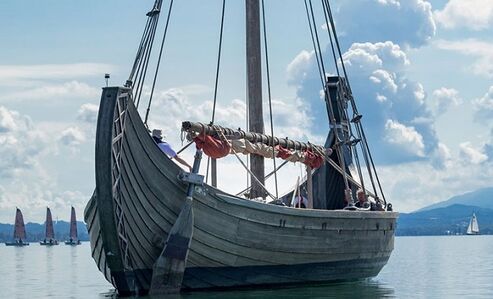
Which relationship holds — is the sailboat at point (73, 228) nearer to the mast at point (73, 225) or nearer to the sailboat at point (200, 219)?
the mast at point (73, 225)

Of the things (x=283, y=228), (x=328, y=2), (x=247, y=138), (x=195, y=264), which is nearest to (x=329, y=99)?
(x=328, y=2)

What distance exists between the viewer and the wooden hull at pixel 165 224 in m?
26.0

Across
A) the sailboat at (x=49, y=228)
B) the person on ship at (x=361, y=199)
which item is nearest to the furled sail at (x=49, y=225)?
the sailboat at (x=49, y=228)

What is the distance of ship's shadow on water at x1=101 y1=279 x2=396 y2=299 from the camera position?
91.6ft

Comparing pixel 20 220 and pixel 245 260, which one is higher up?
pixel 20 220

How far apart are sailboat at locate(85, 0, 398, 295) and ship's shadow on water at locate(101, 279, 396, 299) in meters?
0.26

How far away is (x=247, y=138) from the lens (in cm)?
3130

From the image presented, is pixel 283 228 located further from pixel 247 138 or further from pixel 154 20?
pixel 154 20

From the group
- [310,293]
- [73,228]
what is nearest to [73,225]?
[73,228]

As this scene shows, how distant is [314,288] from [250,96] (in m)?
6.70

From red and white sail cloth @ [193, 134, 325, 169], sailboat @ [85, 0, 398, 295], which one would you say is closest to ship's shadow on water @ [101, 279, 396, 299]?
sailboat @ [85, 0, 398, 295]

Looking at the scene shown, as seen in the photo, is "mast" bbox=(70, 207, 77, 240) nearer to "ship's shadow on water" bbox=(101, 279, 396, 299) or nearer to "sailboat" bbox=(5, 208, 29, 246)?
"sailboat" bbox=(5, 208, 29, 246)

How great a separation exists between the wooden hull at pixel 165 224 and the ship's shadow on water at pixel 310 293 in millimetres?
298

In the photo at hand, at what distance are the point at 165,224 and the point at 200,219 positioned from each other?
Answer: 0.92 meters
